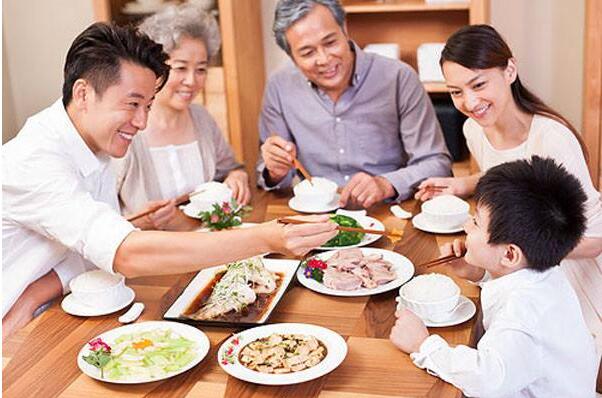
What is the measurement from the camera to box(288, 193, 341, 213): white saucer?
242cm

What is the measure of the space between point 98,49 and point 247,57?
1.99 metres

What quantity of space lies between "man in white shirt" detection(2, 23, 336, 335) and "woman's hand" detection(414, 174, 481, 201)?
2.61 feet

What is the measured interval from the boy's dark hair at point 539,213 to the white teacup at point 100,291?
0.82 m

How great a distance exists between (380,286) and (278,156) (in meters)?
0.88

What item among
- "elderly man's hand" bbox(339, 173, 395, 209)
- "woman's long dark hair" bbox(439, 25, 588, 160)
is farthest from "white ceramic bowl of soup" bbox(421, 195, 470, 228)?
"woman's long dark hair" bbox(439, 25, 588, 160)

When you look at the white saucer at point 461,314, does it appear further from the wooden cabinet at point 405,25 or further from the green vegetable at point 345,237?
the wooden cabinet at point 405,25

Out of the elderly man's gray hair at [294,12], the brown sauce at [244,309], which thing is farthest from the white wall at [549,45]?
the brown sauce at [244,309]

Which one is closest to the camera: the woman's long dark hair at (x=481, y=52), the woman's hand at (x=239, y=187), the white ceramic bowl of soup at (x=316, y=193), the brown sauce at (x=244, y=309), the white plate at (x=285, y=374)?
the white plate at (x=285, y=374)

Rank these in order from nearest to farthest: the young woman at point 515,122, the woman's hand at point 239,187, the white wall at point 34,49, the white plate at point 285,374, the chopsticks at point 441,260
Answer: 1. the white plate at point 285,374
2. the chopsticks at point 441,260
3. the young woman at point 515,122
4. the woman's hand at point 239,187
5. the white wall at point 34,49

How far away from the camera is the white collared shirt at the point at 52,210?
1756mm

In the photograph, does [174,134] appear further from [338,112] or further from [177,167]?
[338,112]

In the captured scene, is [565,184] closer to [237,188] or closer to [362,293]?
[362,293]

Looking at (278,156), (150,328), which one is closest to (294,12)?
(278,156)

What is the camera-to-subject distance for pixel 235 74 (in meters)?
3.74
